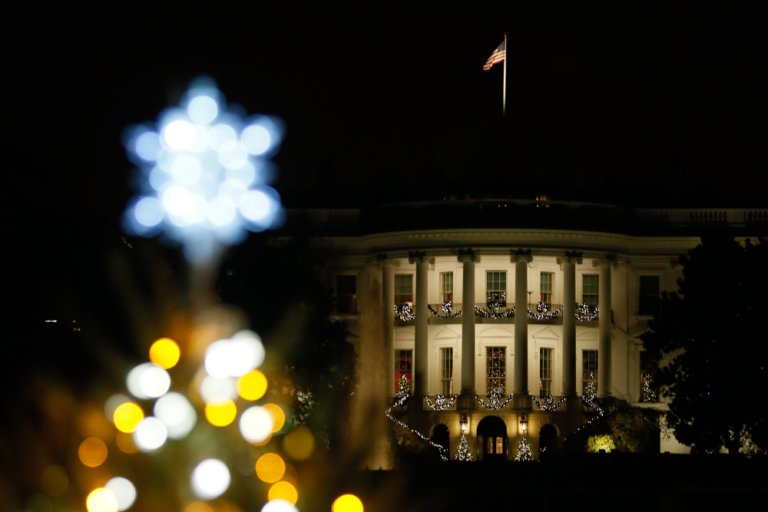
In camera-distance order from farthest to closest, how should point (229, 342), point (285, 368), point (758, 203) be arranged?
point (758, 203) < point (285, 368) < point (229, 342)

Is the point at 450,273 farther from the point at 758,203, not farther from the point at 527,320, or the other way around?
the point at 758,203

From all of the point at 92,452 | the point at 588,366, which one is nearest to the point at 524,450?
the point at 588,366

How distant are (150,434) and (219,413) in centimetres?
272

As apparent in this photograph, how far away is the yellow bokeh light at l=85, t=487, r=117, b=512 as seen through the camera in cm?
3238

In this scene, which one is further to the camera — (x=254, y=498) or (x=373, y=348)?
(x=373, y=348)

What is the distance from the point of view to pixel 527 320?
60.0m

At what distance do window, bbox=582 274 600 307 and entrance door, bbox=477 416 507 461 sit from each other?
23.9ft

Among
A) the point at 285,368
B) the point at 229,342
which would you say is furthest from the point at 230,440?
the point at 285,368

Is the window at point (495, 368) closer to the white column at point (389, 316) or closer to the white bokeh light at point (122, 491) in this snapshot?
the white column at point (389, 316)

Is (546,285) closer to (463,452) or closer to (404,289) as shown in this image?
(404,289)

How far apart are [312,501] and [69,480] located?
567cm

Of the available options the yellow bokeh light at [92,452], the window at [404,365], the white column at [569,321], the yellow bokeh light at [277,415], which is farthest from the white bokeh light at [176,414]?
the window at [404,365]

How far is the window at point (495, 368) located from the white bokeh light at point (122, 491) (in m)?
28.4

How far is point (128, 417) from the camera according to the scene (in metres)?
39.8
